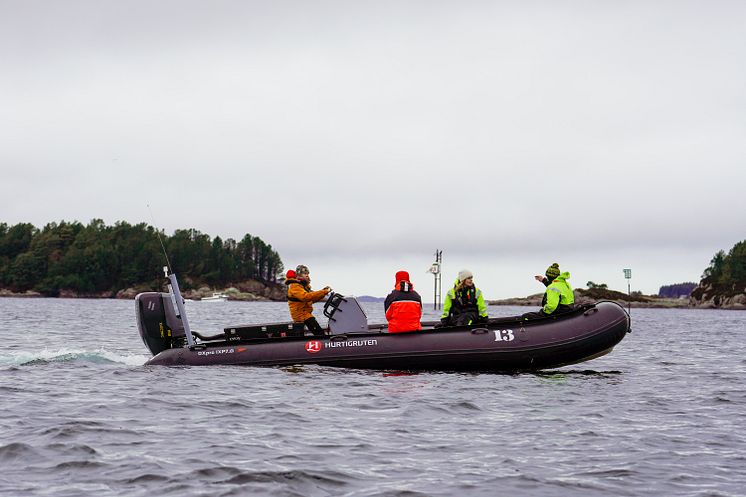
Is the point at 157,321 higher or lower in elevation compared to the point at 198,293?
lower

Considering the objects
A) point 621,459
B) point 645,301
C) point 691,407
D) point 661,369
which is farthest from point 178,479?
point 645,301

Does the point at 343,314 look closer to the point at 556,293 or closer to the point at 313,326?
the point at 313,326

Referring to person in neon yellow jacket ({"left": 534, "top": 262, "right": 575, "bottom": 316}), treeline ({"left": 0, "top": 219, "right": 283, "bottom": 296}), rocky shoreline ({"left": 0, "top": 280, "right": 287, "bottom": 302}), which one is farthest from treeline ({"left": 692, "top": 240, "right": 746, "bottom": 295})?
person in neon yellow jacket ({"left": 534, "top": 262, "right": 575, "bottom": 316})

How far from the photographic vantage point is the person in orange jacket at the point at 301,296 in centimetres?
1825

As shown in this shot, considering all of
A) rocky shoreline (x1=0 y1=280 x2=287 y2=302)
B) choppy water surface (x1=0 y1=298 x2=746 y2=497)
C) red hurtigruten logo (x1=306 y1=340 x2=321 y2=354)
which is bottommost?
choppy water surface (x1=0 y1=298 x2=746 y2=497)

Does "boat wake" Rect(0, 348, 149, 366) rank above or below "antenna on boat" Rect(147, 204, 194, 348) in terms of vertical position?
below

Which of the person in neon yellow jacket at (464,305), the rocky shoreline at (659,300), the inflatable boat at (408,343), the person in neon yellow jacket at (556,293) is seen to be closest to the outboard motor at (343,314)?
the inflatable boat at (408,343)

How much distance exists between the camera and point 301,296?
59.8 feet

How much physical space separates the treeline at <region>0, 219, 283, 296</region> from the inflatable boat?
149 meters

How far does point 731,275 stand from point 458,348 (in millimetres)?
156884

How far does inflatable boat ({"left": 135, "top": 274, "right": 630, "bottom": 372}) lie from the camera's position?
17.5 metres

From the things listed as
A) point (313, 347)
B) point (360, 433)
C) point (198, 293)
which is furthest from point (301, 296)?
point (198, 293)

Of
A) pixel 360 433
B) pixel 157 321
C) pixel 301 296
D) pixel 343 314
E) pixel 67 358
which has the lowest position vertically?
pixel 360 433

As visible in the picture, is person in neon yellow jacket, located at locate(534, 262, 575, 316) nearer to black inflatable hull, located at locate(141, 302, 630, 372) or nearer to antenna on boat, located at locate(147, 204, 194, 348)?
black inflatable hull, located at locate(141, 302, 630, 372)
